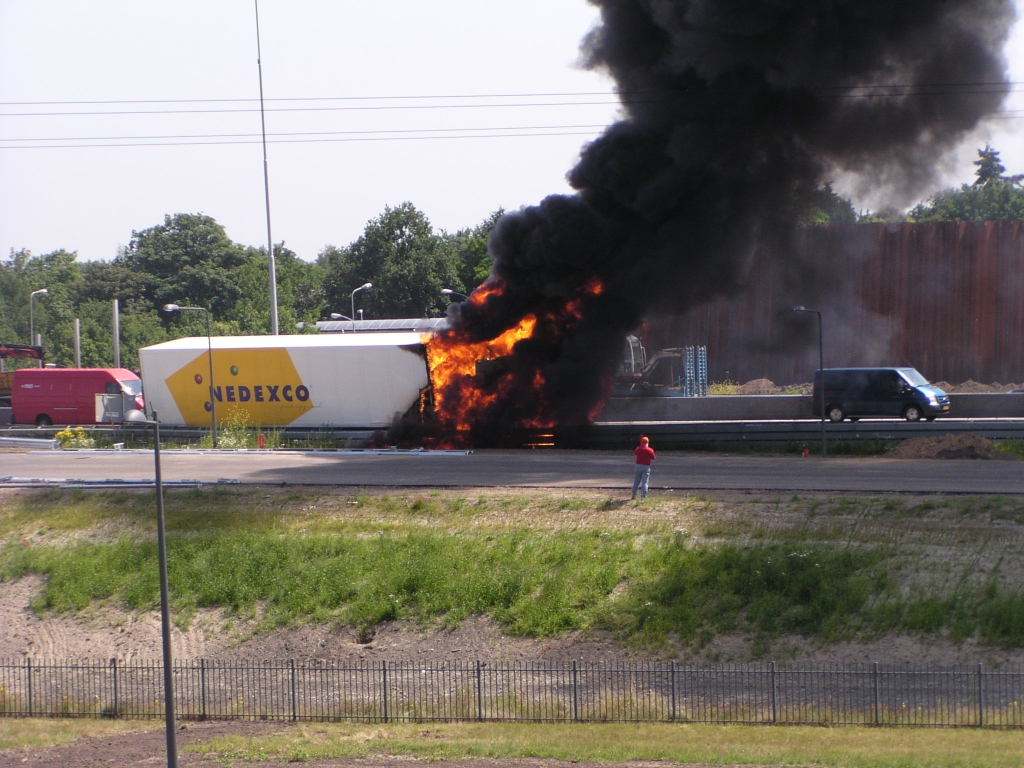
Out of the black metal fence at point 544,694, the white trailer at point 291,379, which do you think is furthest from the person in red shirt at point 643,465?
the white trailer at point 291,379

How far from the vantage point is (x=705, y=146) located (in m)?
28.6

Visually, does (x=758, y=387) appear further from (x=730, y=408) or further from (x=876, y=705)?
(x=876, y=705)

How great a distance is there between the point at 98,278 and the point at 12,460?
61150 mm

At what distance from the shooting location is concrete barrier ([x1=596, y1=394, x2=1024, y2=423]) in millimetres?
34781

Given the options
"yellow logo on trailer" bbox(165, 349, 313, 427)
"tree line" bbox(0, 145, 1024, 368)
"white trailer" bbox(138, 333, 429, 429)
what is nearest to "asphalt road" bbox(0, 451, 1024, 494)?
"white trailer" bbox(138, 333, 429, 429)

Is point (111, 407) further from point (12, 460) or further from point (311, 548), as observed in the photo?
point (311, 548)

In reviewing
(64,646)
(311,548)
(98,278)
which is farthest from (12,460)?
(98,278)

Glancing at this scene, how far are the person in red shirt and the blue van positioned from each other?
12.7 metres

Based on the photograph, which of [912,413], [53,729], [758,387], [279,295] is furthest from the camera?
[279,295]

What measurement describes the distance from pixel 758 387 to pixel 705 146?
63.6 ft

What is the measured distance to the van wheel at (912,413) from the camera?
30.8 meters

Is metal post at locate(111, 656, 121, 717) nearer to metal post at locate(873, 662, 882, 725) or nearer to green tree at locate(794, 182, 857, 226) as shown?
metal post at locate(873, 662, 882, 725)

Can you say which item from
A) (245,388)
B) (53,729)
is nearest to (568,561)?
(53,729)

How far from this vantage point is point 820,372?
103 ft
